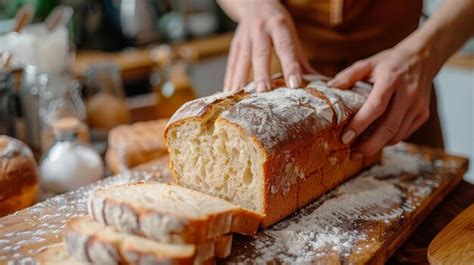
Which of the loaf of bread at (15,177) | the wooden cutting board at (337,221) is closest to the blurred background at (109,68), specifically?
the loaf of bread at (15,177)

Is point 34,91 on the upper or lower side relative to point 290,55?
lower

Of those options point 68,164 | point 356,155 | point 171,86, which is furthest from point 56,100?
point 356,155

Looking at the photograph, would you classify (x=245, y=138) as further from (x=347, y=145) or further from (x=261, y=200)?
(x=347, y=145)

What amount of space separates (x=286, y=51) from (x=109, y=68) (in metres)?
0.82

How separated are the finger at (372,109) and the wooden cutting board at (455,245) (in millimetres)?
358

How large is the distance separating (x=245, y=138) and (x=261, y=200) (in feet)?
0.50

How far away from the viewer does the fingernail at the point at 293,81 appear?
5.60 feet

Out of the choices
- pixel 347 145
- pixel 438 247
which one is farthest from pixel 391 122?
Result: pixel 438 247

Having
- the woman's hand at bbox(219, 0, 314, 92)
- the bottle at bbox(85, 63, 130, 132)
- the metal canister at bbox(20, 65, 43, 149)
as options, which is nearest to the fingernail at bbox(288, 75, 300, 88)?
the woman's hand at bbox(219, 0, 314, 92)

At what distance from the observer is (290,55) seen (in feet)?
5.88

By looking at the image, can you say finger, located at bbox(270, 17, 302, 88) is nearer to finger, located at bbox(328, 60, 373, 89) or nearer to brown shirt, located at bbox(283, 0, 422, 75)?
finger, located at bbox(328, 60, 373, 89)

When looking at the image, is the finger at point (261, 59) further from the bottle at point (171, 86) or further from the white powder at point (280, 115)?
the bottle at point (171, 86)

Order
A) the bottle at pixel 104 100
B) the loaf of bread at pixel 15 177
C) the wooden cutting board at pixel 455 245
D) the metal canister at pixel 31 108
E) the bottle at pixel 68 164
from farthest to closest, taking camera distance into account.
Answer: the bottle at pixel 104 100 → the metal canister at pixel 31 108 → the bottle at pixel 68 164 → the loaf of bread at pixel 15 177 → the wooden cutting board at pixel 455 245

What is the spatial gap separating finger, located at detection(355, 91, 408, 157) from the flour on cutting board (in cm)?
11
